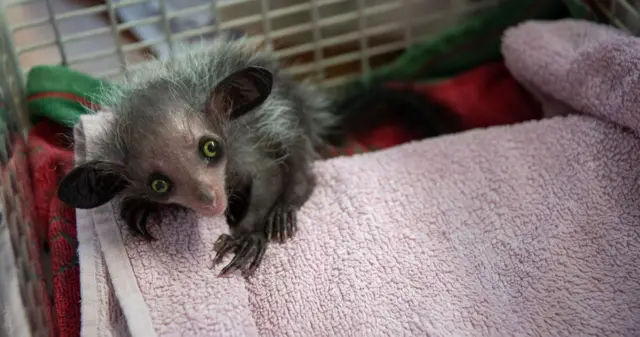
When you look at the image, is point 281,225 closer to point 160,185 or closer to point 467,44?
point 160,185

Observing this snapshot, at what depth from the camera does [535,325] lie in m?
1.22

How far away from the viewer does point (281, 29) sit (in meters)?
1.85

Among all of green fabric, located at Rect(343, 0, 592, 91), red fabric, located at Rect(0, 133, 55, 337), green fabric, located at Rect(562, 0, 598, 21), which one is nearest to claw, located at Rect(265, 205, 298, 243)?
red fabric, located at Rect(0, 133, 55, 337)

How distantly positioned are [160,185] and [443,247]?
49cm

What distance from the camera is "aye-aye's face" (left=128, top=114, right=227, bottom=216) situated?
120cm

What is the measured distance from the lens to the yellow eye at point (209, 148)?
1.23 m

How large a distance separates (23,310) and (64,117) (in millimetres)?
621

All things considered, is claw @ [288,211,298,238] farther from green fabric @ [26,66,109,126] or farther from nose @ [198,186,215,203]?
green fabric @ [26,66,109,126]

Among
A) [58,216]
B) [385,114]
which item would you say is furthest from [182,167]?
[385,114]

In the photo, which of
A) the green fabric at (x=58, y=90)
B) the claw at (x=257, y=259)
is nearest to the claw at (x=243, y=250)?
the claw at (x=257, y=259)

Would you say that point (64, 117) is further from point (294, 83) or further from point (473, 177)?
point (473, 177)

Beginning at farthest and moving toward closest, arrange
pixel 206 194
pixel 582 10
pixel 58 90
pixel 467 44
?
1. pixel 467 44
2. pixel 582 10
3. pixel 58 90
4. pixel 206 194

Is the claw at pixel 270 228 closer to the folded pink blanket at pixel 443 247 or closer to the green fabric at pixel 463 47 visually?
the folded pink blanket at pixel 443 247

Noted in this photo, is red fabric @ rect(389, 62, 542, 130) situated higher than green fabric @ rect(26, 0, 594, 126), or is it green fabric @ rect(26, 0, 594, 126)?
green fabric @ rect(26, 0, 594, 126)
